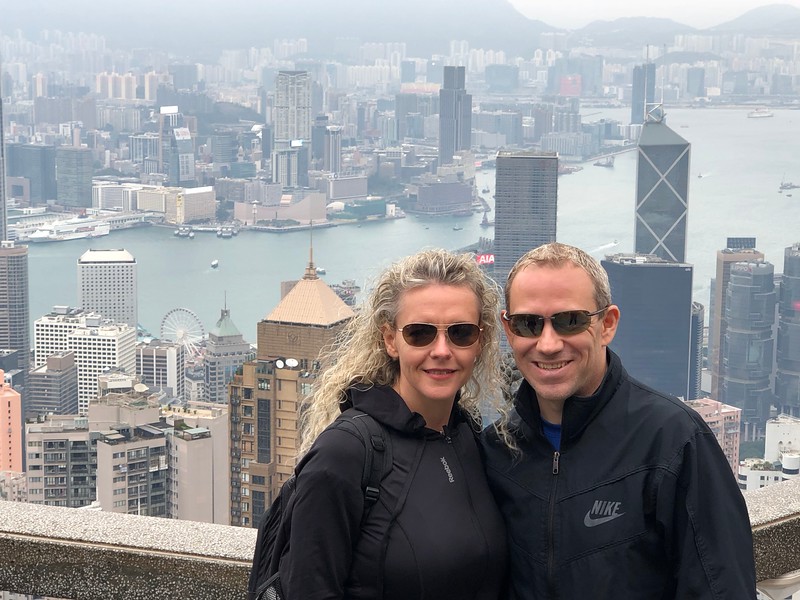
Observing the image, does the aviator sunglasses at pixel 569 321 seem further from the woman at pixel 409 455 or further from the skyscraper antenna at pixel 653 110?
the skyscraper antenna at pixel 653 110

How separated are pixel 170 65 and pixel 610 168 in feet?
56.5

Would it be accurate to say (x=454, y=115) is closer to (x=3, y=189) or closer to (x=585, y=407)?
(x=3, y=189)

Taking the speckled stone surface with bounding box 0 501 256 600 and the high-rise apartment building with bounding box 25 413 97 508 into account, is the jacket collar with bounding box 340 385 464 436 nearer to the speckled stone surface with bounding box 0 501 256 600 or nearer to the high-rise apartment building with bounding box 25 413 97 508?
the speckled stone surface with bounding box 0 501 256 600

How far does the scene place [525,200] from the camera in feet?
93.5

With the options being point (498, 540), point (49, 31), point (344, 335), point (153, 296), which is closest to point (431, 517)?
point (498, 540)

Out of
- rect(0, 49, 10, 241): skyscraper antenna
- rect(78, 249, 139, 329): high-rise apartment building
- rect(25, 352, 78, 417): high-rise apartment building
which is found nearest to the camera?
rect(25, 352, 78, 417): high-rise apartment building

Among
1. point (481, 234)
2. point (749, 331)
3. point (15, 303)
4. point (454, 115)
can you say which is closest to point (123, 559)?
point (749, 331)

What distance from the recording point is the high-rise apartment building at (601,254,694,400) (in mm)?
24953

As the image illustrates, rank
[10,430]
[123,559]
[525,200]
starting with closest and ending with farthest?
[123,559] < [10,430] < [525,200]

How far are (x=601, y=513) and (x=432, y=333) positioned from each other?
0.50 ft

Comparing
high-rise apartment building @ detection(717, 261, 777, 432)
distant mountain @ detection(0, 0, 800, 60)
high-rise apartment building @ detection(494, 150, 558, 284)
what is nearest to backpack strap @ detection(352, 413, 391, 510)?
high-rise apartment building @ detection(717, 261, 777, 432)

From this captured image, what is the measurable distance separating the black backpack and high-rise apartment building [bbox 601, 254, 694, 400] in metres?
23.8

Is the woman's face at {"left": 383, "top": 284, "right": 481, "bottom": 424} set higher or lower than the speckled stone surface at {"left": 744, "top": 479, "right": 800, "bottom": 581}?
higher

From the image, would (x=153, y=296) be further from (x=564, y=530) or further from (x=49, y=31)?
(x=564, y=530)
